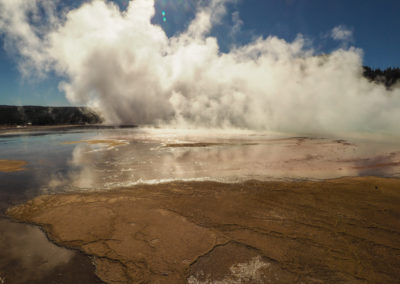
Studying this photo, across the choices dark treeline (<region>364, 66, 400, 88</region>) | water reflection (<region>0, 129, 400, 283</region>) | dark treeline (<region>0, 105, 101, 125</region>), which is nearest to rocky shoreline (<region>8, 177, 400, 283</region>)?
water reflection (<region>0, 129, 400, 283</region>)

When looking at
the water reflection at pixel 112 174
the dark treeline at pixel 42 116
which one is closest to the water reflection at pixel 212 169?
the water reflection at pixel 112 174

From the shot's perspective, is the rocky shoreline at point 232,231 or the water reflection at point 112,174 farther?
the water reflection at point 112,174

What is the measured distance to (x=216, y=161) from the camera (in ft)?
35.9

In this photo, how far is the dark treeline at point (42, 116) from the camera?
63088 millimetres

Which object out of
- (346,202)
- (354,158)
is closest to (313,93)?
(354,158)

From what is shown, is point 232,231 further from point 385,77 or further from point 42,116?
point 42,116

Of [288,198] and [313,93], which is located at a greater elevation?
[313,93]

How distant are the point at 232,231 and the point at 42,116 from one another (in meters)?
87.8

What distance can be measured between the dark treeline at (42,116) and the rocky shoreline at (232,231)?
76.5 metres

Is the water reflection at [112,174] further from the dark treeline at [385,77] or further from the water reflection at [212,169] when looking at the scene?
the dark treeline at [385,77]

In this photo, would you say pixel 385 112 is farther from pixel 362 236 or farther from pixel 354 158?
pixel 362 236

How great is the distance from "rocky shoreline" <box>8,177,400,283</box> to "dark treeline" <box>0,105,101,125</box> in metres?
76.5

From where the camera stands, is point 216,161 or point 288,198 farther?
point 216,161

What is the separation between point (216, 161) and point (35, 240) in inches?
320
